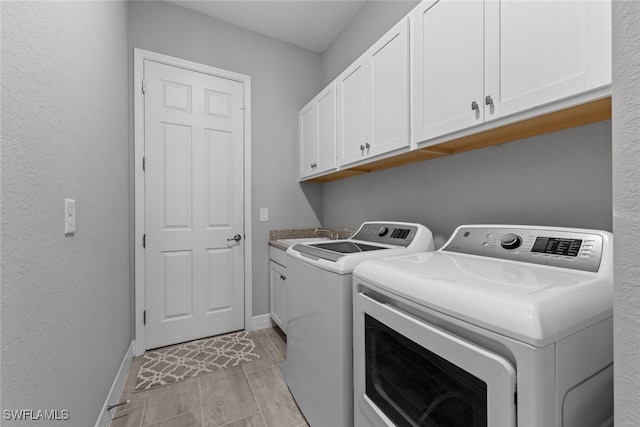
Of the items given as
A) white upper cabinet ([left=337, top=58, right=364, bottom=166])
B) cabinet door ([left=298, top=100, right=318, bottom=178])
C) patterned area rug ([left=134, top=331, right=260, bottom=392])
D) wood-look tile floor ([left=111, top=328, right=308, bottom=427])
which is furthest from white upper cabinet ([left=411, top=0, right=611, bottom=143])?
patterned area rug ([left=134, top=331, right=260, bottom=392])

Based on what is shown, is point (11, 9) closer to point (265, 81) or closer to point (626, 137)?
point (626, 137)

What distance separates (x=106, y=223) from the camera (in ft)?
4.81

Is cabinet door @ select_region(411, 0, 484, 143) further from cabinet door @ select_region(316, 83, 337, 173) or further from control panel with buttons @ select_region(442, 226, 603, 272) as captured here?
cabinet door @ select_region(316, 83, 337, 173)

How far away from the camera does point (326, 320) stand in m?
1.19

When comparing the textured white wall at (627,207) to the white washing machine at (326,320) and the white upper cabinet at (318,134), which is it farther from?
the white upper cabinet at (318,134)

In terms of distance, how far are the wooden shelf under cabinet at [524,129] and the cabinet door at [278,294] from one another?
4.36 ft

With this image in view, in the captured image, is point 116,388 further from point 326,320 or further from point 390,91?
point 390,91

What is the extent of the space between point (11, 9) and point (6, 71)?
167 mm

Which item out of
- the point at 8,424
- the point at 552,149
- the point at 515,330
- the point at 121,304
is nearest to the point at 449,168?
the point at 552,149

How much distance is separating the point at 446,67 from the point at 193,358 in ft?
8.15

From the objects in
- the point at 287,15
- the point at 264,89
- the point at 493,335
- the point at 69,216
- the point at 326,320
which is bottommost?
the point at 326,320

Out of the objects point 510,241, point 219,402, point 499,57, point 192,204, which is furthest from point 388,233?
point 192,204

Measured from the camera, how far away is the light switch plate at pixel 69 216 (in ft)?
3.11

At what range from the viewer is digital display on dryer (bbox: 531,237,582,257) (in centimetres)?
86
